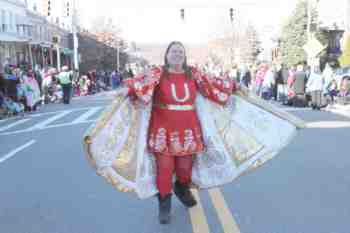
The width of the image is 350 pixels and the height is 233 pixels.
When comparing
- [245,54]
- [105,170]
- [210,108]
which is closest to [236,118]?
[210,108]

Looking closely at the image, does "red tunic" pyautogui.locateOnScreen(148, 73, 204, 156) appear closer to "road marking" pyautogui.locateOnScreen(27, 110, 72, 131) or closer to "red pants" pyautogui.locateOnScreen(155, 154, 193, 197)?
"red pants" pyautogui.locateOnScreen(155, 154, 193, 197)

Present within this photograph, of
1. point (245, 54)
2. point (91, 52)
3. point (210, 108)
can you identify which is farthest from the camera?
point (245, 54)

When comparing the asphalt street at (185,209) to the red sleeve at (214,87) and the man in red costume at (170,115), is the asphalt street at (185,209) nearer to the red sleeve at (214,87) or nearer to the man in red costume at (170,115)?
the man in red costume at (170,115)

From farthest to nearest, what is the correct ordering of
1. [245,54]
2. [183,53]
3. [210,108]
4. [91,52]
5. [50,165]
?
[245,54], [91,52], [50,165], [210,108], [183,53]

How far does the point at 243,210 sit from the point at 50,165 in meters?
4.13

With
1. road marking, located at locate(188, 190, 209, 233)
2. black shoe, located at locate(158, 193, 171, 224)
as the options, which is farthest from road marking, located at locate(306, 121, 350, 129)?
black shoe, located at locate(158, 193, 171, 224)

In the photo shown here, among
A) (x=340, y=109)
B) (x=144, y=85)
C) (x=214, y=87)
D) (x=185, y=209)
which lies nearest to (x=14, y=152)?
(x=185, y=209)

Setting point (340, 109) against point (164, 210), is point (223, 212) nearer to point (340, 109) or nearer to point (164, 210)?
point (164, 210)

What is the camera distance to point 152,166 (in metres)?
5.46

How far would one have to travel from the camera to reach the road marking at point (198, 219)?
5270mm

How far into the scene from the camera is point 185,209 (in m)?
5.96

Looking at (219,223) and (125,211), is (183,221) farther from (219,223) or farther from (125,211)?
(125,211)

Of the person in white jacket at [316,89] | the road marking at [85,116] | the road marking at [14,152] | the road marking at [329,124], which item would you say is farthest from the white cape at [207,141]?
the person in white jacket at [316,89]

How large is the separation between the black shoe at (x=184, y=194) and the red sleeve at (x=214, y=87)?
1.01 metres
